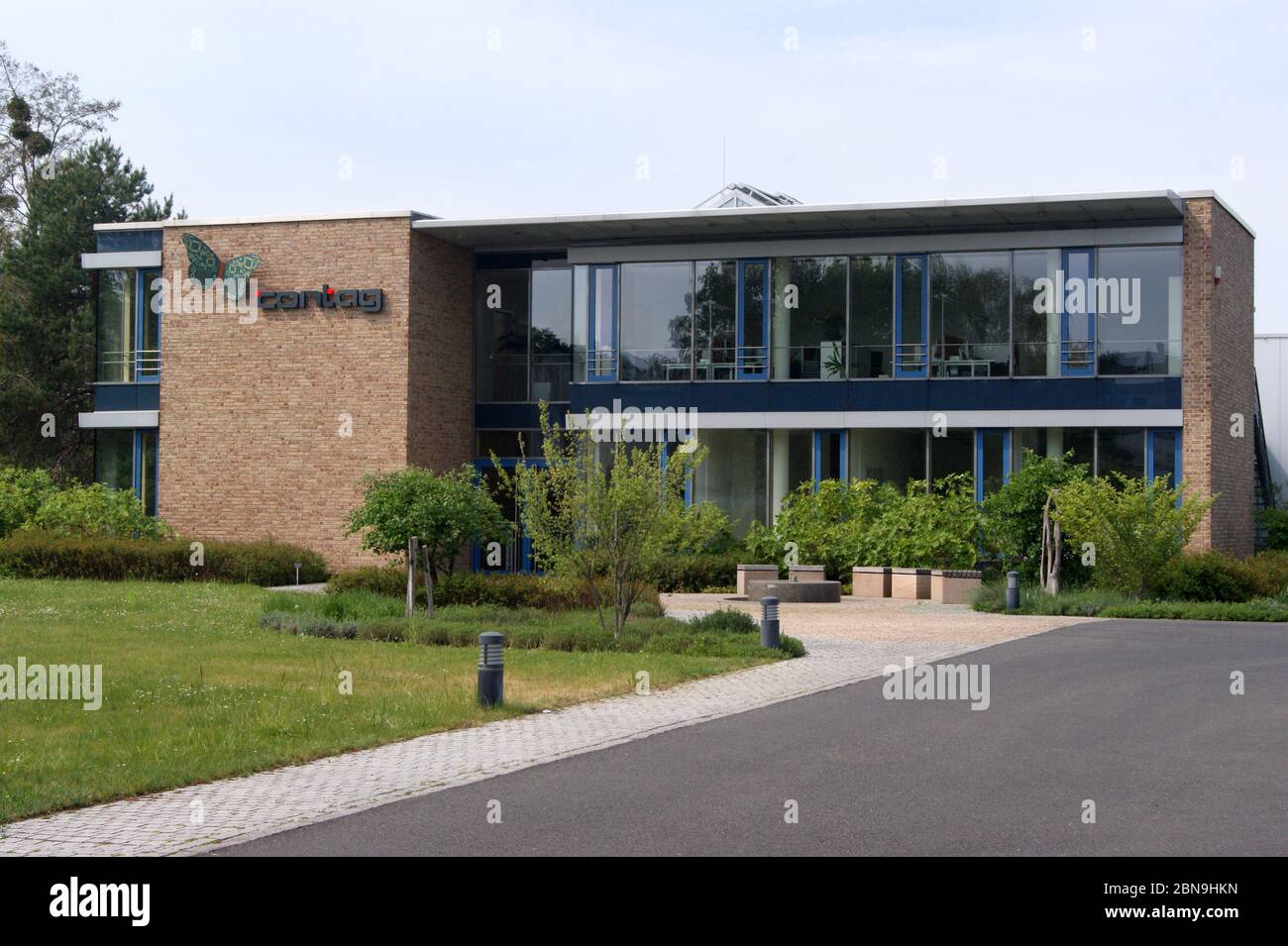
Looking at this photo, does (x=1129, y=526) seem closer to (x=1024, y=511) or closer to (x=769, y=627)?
(x=1024, y=511)

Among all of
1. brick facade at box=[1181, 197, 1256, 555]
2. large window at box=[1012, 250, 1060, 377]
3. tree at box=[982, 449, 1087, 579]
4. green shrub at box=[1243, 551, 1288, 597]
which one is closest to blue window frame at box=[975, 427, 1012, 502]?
large window at box=[1012, 250, 1060, 377]

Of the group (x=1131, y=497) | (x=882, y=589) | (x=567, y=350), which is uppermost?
(x=567, y=350)

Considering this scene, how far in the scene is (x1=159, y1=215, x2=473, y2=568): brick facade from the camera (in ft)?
111

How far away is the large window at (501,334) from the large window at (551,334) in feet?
0.84

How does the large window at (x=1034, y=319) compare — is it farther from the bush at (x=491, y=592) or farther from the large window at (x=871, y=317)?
the bush at (x=491, y=592)

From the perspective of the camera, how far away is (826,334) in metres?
34.0

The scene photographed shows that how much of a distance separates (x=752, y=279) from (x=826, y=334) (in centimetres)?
215

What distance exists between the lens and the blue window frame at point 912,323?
109ft

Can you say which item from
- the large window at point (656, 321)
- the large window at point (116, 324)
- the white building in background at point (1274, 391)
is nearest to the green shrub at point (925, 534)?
the large window at point (656, 321)

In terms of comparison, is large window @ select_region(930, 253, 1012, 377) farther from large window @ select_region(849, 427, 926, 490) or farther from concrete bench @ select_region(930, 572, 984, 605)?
concrete bench @ select_region(930, 572, 984, 605)

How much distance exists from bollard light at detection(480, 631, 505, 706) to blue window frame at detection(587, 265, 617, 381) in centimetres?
2138

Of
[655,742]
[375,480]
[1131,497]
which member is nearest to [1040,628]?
[1131,497]

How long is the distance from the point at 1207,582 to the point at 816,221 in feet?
37.4
